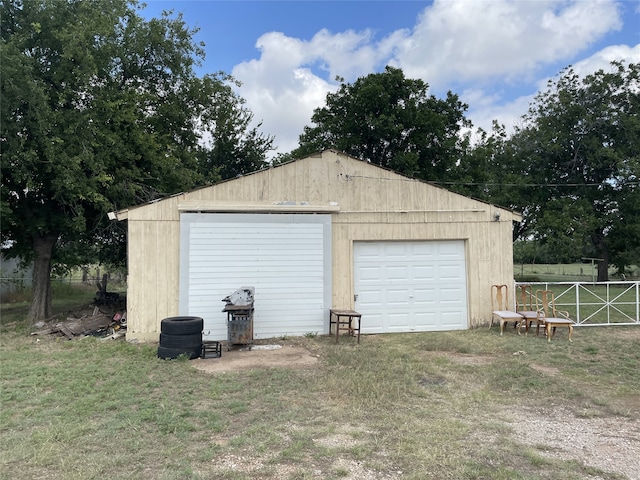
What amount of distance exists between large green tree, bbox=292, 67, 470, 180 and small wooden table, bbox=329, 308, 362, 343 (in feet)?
45.2

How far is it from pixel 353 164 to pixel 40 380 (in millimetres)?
7239

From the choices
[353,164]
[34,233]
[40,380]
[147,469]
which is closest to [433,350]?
[353,164]

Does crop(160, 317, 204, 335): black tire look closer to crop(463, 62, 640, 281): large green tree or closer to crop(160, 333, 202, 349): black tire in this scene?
crop(160, 333, 202, 349): black tire

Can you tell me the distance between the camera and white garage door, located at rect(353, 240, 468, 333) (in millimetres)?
10195

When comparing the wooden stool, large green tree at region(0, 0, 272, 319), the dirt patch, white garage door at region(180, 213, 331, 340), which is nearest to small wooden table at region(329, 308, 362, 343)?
white garage door at region(180, 213, 331, 340)

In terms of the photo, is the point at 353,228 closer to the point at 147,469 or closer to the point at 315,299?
the point at 315,299

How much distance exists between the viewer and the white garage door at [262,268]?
9281mm

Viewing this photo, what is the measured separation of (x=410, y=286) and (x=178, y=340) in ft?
17.8

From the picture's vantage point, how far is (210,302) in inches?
366

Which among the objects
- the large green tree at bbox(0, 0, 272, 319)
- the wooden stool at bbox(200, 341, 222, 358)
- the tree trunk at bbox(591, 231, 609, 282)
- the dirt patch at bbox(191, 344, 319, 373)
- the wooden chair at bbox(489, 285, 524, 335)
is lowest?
the dirt patch at bbox(191, 344, 319, 373)

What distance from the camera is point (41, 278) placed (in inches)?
464

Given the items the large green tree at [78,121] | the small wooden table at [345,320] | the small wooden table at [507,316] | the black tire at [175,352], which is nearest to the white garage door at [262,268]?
the small wooden table at [345,320]

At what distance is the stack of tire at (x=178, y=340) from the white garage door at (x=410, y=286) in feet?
13.1

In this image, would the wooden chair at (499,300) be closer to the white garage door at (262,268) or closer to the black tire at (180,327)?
the white garage door at (262,268)
